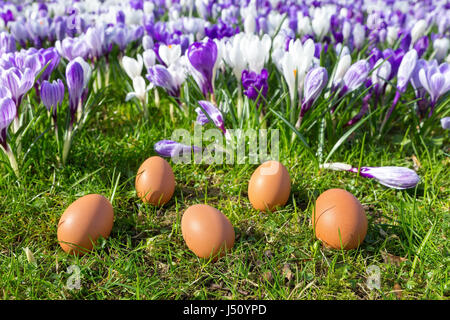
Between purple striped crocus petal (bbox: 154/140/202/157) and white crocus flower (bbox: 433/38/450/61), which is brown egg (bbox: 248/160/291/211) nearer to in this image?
purple striped crocus petal (bbox: 154/140/202/157)

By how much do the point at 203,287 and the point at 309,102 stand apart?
1024mm

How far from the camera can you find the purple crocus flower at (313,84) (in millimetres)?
1826

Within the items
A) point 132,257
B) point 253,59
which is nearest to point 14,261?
point 132,257

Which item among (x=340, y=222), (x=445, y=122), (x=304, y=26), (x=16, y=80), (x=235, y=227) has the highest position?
(x=16, y=80)

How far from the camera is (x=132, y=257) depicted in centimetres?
153

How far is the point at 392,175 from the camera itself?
1.87m

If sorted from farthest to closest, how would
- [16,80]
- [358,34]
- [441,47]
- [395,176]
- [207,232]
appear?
1. [358,34]
2. [441,47]
3. [395,176]
4. [16,80]
5. [207,232]

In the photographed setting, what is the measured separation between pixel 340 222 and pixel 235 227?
0.44 meters

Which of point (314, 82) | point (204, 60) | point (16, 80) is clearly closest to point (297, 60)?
point (314, 82)

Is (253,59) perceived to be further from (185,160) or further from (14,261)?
(14,261)

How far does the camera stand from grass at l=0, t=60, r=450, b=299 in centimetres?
140

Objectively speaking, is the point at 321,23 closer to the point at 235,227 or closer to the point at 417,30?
the point at 417,30

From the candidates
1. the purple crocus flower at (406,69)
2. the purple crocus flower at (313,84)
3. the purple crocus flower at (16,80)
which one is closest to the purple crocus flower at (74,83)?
→ the purple crocus flower at (16,80)
